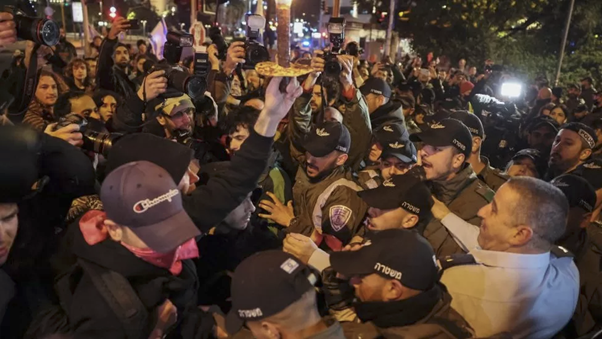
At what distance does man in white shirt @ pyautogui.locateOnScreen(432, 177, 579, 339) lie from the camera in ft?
7.32

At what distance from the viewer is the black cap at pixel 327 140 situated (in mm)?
3486

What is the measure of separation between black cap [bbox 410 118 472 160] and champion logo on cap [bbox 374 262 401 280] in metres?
1.65

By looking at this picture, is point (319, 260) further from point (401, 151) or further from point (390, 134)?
point (390, 134)

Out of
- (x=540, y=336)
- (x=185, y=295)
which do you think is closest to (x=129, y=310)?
(x=185, y=295)

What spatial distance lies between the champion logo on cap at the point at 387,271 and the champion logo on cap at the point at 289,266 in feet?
1.29

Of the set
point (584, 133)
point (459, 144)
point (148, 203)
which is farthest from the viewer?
point (584, 133)

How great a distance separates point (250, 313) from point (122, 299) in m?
0.47

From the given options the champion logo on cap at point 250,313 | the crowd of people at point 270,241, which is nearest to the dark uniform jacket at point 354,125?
the crowd of people at point 270,241

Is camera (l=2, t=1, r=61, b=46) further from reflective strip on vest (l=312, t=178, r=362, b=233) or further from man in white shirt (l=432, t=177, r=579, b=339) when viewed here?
man in white shirt (l=432, t=177, r=579, b=339)

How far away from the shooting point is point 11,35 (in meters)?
2.57

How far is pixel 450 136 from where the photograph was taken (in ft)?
11.4

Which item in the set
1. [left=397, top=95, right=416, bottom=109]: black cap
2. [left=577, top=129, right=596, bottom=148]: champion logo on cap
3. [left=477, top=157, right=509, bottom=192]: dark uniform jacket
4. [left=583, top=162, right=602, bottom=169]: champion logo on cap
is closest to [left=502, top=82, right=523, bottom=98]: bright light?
[left=397, top=95, right=416, bottom=109]: black cap

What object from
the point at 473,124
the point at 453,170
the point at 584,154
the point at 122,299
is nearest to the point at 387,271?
the point at 122,299

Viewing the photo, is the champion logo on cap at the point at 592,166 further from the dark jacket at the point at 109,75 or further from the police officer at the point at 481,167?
the dark jacket at the point at 109,75
